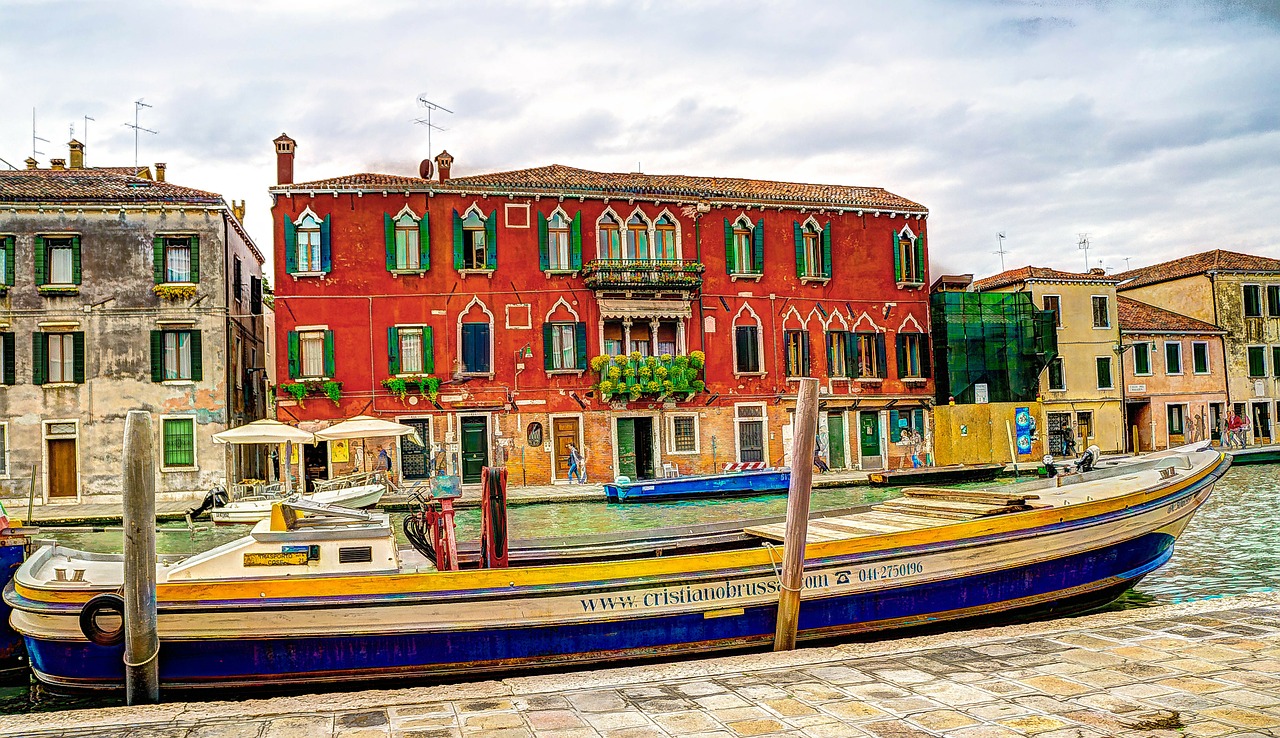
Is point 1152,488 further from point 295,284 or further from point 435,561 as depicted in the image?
point 295,284

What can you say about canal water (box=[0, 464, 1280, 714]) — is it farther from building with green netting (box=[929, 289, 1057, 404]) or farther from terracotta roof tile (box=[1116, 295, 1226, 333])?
terracotta roof tile (box=[1116, 295, 1226, 333])

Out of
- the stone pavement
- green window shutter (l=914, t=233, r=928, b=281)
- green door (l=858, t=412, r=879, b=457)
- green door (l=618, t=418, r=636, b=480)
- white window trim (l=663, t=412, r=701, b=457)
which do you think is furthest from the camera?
green window shutter (l=914, t=233, r=928, b=281)

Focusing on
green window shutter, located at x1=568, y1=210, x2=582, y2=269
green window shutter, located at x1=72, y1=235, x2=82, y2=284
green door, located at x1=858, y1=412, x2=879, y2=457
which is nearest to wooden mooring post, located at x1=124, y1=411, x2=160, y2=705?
green window shutter, located at x1=72, y1=235, x2=82, y2=284

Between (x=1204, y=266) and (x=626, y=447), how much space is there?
25542 millimetres

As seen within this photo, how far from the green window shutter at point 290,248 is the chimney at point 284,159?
1.53 meters

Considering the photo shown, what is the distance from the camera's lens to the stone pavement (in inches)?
223

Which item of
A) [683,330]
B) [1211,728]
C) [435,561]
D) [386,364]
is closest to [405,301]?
[386,364]

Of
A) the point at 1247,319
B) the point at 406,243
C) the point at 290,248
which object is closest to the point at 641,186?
the point at 406,243

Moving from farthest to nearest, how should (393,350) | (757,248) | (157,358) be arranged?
(757,248) → (393,350) → (157,358)

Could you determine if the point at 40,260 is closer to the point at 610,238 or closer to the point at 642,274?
the point at 610,238

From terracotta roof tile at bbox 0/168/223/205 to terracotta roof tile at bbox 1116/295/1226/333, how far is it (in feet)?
103

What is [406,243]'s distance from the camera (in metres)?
26.7

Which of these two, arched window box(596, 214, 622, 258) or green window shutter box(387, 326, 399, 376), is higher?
arched window box(596, 214, 622, 258)

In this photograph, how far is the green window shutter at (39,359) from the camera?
24.1 metres
